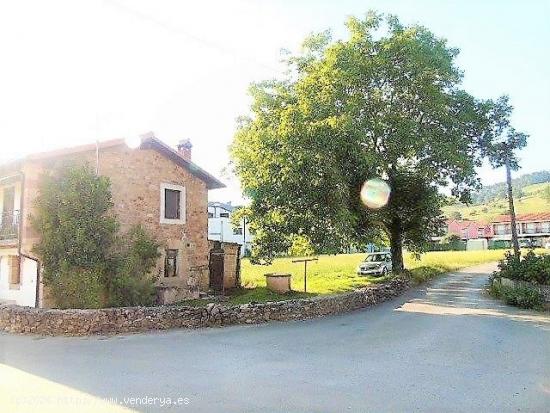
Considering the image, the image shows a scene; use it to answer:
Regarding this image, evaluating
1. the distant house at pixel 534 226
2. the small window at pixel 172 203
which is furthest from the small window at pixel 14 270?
the distant house at pixel 534 226

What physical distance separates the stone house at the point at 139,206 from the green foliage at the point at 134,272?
0.91m

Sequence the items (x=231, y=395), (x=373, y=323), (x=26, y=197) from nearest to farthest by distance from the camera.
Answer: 1. (x=231, y=395)
2. (x=373, y=323)
3. (x=26, y=197)

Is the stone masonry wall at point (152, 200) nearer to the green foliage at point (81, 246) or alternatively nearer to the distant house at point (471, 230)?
the green foliage at point (81, 246)

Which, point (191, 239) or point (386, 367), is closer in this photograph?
point (386, 367)

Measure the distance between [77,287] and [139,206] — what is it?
4.79 meters

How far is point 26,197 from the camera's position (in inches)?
690

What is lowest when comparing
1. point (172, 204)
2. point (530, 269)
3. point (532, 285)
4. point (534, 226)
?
point (532, 285)

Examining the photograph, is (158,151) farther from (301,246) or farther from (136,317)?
(136,317)

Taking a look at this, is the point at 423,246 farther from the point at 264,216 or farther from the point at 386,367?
the point at 386,367

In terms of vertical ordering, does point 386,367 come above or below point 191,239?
below

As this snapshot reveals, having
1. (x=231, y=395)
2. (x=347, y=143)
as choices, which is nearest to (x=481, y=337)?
(x=231, y=395)

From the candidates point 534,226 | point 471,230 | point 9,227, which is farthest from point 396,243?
point 471,230

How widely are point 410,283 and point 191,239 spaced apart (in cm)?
1281

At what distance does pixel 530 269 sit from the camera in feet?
61.5
